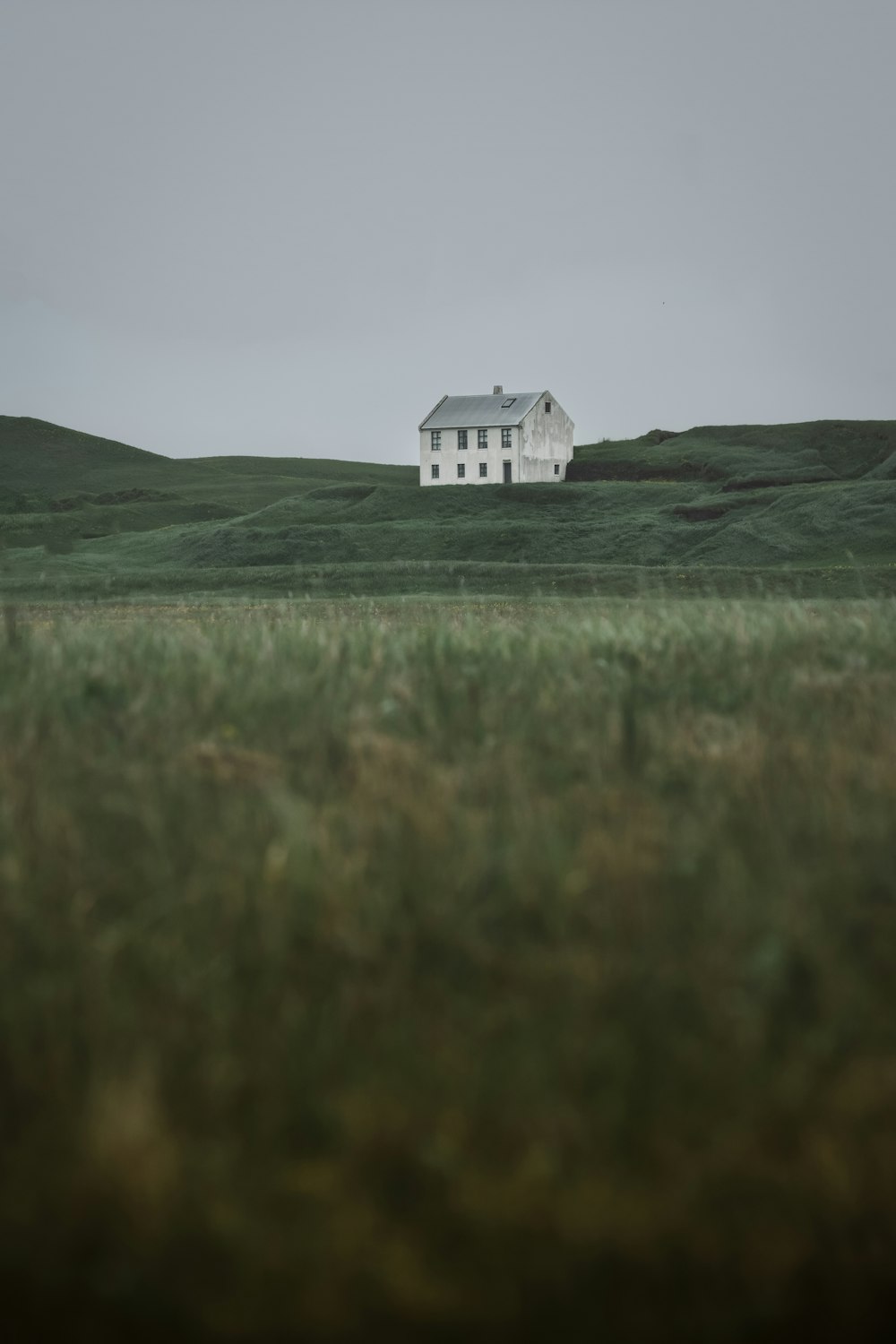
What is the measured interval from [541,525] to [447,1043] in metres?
50.9

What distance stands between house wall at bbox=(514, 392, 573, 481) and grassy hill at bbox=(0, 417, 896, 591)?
69.9 inches

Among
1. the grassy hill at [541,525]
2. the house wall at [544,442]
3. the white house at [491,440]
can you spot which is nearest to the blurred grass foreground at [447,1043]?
the grassy hill at [541,525]

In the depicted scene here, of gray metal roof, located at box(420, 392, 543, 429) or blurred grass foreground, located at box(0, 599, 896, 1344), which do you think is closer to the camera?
blurred grass foreground, located at box(0, 599, 896, 1344)

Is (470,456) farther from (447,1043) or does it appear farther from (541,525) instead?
(447,1043)

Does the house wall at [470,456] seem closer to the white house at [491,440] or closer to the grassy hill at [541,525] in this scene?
the white house at [491,440]

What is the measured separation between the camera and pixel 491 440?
85375 mm

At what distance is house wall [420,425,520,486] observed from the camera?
279ft

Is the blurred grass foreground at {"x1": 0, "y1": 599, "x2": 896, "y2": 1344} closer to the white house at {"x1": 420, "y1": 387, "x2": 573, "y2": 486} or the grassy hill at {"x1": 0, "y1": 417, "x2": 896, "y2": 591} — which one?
the grassy hill at {"x1": 0, "y1": 417, "x2": 896, "y2": 591}

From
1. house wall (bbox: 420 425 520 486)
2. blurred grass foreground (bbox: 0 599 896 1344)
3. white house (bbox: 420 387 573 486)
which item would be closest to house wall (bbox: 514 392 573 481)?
white house (bbox: 420 387 573 486)

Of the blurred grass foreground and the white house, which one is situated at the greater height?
the white house

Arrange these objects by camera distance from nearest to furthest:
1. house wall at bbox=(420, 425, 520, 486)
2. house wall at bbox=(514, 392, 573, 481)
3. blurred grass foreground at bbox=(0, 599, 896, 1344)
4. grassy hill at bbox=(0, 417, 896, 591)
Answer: blurred grass foreground at bbox=(0, 599, 896, 1344) → grassy hill at bbox=(0, 417, 896, 591) → house wall at bbox=(420, 425, 520, 486) → house wall at bbox=(514, 392, 573, 481)

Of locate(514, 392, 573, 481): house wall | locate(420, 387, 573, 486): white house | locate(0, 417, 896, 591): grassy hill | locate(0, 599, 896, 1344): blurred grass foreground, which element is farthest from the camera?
locate(514, 392, 573, 481): house wall

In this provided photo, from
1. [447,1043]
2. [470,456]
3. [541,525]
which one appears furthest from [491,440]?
[447,1043]

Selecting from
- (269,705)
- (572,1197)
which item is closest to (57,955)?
(572,1197)
